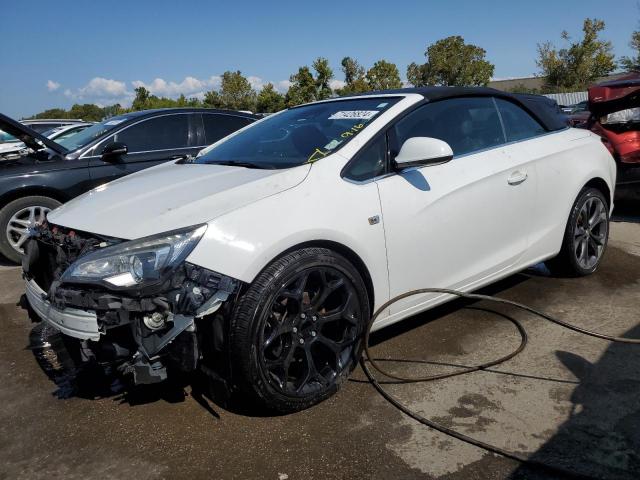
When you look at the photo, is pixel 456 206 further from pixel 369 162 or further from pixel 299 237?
pixel 299 237

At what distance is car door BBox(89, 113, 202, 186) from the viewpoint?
580 centimetres

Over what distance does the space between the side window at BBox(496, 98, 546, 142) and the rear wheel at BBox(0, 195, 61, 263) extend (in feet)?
14.6

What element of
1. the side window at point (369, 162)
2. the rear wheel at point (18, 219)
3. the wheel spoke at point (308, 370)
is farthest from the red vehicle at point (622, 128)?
the rear wheel at point (18, 219)

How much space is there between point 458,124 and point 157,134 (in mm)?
3888

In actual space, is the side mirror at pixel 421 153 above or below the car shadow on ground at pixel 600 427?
above

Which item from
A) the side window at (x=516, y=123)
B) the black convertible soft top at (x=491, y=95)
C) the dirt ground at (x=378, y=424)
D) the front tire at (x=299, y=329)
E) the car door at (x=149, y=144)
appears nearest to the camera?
the dirt ground at (x=378, y=424)

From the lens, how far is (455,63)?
4406 cm

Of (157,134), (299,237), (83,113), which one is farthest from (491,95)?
(83,113)

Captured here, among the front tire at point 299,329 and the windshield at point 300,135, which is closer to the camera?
the front tire at point 299,329

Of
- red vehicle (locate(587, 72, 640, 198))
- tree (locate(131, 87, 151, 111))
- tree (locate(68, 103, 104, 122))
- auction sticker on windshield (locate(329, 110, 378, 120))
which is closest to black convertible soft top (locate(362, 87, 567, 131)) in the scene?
auction sticker on windshield (locate(329, 110, 378, 120))

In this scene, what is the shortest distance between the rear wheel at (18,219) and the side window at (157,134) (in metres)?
1.04

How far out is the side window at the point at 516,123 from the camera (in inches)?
150

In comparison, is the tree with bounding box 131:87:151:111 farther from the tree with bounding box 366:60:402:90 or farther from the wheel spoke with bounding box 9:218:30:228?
the wheel spoke with bounding box 9:218:30:228

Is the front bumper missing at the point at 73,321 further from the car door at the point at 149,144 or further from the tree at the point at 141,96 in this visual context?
the tree at the point at 141,96
